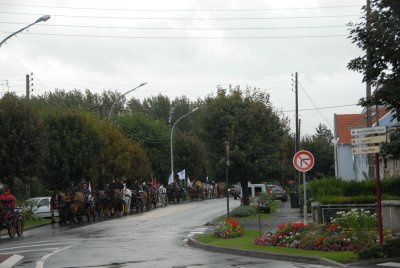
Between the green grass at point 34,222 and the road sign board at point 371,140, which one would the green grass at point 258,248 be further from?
the green grass at point 34,222

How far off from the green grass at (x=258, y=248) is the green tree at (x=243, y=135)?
15.4m

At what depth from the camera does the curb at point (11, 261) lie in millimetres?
15516

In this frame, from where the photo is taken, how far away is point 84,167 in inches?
1574

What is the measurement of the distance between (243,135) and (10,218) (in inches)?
653

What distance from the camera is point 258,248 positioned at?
17.8m

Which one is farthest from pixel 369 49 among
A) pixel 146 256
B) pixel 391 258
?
pixel 146 256

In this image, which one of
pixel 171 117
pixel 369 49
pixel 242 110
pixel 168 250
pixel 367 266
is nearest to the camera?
pixel 367 266

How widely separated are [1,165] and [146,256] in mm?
16538

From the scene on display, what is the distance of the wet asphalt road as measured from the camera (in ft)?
50.7

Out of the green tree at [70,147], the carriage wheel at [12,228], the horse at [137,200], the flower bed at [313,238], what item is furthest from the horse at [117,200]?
the flower bed at [313,238]

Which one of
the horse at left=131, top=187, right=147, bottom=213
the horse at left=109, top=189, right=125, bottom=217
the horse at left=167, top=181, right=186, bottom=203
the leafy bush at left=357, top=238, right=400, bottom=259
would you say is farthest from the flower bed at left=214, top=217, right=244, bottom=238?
the horse at left=167, top=181, right=186, bottom=203

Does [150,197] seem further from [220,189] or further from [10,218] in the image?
[220,189]

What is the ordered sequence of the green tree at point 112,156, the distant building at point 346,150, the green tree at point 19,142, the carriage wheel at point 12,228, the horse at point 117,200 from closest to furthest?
the carriage wheel at point 12,228 → the green tree at point 19,142 → the horse at point 117,200 → the green tree at point 112,156 → the distant building at point 346,150

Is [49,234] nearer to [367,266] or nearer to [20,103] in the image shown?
[20,103]
